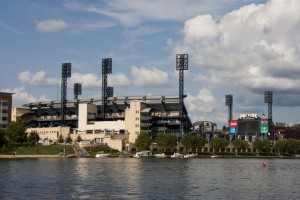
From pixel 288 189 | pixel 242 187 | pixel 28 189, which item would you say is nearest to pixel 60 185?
pixel 28 189

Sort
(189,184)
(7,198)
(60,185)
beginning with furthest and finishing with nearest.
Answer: (189,184), (60,185), (7,198)

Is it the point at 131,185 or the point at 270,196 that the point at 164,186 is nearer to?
the point at 131,185

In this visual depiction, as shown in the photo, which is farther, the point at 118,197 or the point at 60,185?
the point at 60,185

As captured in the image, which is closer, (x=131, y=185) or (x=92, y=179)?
(x=131, y=185)

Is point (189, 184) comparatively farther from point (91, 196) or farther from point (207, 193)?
point (91, 196)

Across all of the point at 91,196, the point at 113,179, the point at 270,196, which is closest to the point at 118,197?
the point at 91,196

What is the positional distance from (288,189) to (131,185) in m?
28.0

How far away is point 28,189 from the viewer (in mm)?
88312

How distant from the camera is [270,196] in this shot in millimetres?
84438

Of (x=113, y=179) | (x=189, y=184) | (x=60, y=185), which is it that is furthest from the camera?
(x=113, y=179)

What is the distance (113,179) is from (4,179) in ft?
70.1

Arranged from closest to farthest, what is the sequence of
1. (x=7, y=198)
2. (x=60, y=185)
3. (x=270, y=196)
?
(x=7, y=198) → (x=270, y=196) → (x=60, y=185)

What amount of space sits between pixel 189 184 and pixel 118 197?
87.0 feet

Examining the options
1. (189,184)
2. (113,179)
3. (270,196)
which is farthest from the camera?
(113,179)
